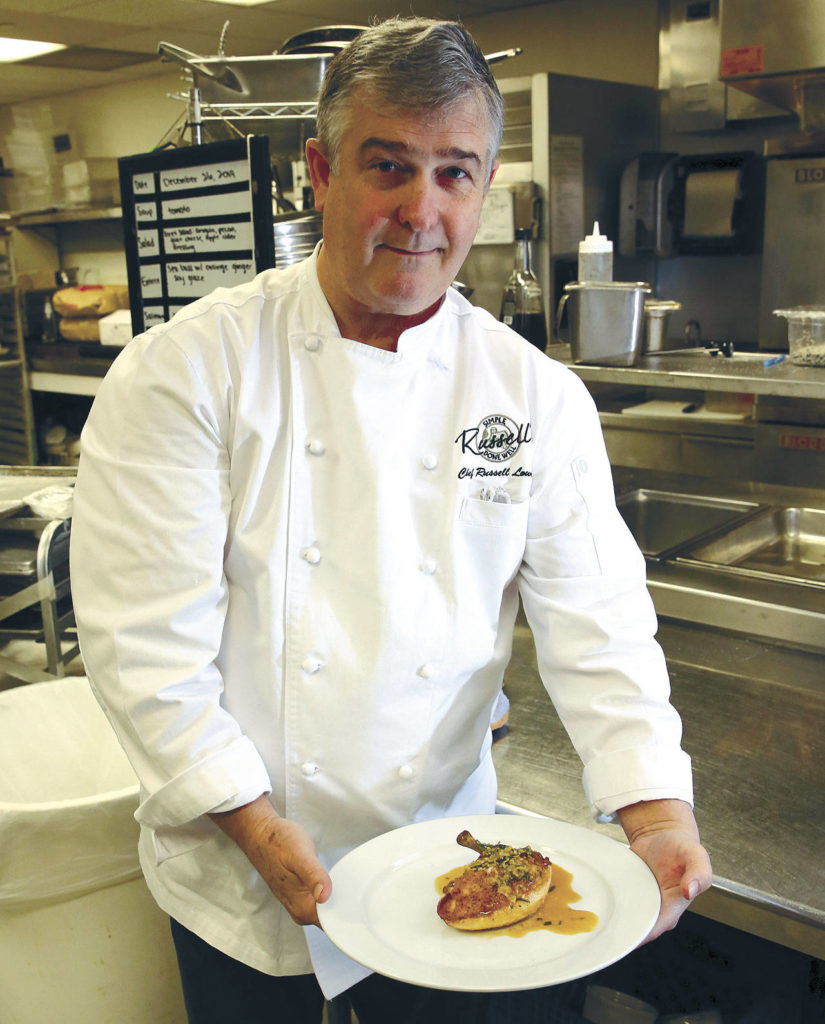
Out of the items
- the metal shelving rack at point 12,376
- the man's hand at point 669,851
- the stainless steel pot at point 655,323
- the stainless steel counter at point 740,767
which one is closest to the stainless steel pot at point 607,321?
the stainless steel pot at point 655,323

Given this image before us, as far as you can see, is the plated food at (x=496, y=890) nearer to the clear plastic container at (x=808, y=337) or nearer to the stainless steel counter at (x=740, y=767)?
the stainless steel counter at (x=740, y=767)

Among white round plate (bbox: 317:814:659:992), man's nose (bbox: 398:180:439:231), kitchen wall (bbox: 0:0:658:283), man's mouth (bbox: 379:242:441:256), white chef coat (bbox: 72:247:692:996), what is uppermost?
kitchen wall (bbox: 0:0:658:283)

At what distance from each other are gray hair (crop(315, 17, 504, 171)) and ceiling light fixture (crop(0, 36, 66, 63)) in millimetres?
5560

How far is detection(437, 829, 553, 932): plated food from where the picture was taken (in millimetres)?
1042

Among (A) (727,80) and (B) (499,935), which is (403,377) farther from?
(A) (727,80)

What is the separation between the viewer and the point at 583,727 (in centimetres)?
128

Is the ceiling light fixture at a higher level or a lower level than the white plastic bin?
higher

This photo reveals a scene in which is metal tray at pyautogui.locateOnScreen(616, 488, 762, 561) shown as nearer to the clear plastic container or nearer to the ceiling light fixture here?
the clear plastic container

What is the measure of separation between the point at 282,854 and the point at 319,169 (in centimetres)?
81

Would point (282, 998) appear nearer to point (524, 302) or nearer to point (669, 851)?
point (669, 851)

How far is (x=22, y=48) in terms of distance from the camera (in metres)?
6.12

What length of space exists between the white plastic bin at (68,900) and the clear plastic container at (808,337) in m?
1.71

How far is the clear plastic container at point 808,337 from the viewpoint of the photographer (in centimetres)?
223

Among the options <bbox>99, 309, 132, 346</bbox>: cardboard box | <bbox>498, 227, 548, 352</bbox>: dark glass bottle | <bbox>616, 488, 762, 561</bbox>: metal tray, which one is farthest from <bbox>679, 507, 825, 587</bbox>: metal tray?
<bbox>99, 309, 132, 346</bbox>: cardboard box
